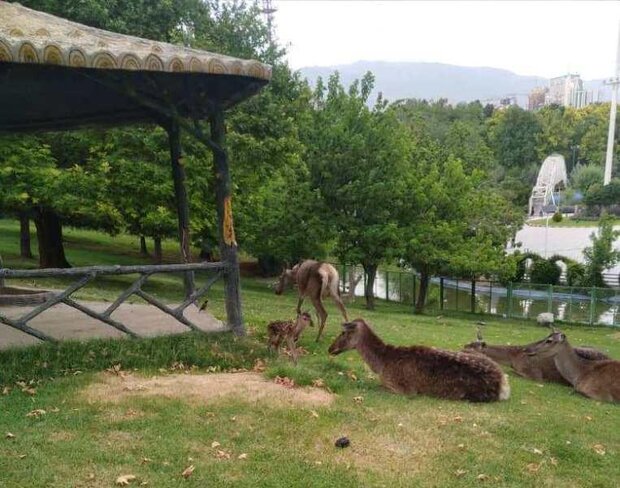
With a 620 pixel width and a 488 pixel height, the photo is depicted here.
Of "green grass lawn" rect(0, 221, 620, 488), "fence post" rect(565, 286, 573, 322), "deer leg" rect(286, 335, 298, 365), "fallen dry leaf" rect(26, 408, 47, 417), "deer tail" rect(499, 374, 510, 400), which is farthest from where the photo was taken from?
"fence post" rect(565, 286, 573, 322)

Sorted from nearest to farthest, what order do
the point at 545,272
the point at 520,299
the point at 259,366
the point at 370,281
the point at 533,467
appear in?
the point at 533,467 → the point at 259,366 → the point at 370,281 → the point at 520,299 → the point at 545,272

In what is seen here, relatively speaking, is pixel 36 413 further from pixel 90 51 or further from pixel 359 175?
pixel 359 175

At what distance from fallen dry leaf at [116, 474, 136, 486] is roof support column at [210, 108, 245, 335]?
429cm

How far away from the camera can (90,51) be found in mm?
6980

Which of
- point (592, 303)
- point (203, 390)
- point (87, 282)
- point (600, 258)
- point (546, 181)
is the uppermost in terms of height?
point (87, 282)

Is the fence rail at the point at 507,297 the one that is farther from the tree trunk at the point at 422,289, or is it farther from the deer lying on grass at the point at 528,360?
the deer lying on grass at the point at 528,360

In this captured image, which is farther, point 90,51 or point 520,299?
point 520,299

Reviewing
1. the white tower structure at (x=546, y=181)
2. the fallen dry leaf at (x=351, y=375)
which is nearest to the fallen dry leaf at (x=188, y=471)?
the fallen dry leaf at (x=351, y=375)

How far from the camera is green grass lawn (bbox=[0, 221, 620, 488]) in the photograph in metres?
5.06

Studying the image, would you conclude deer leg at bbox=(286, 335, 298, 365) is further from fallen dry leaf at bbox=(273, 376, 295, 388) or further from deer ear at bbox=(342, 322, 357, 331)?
fallen dry leaf at bbox=(273, 376, 295, 388)

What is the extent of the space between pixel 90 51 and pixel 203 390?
12.7 feet

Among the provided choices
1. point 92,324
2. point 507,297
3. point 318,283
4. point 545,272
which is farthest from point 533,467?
point 545,272

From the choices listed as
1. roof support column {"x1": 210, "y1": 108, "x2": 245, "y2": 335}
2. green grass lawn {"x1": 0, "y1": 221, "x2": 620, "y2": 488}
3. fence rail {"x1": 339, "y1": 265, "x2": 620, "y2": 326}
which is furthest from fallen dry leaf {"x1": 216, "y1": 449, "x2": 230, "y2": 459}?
fence rail {"x1": 339, "y1": 265, "x2": 620, "y2": 326}

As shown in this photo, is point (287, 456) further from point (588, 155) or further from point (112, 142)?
point (588, 155)
